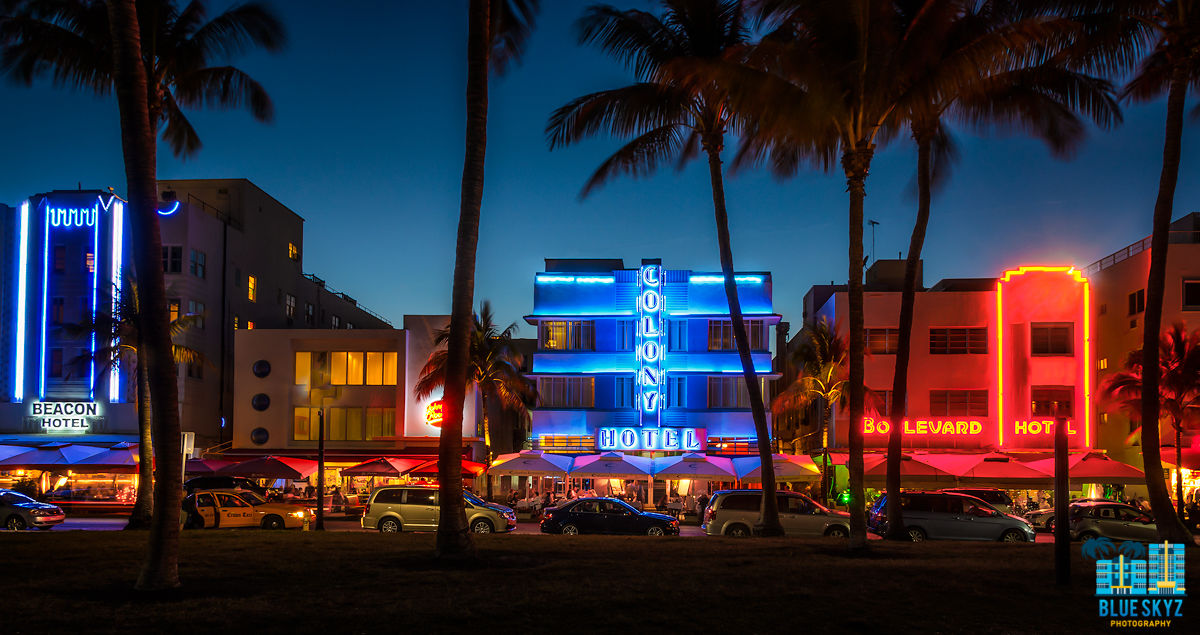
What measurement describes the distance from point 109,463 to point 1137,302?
156ft

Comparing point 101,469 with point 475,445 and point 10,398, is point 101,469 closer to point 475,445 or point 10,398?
point 10,398

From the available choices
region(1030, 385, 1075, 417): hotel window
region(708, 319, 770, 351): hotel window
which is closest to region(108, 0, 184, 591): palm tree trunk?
region(708, 319, 770, 351): hotel window

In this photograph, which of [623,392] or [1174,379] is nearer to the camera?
[1174,379]

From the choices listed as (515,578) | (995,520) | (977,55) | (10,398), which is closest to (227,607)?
(515,578)

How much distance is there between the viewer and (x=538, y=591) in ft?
42.6

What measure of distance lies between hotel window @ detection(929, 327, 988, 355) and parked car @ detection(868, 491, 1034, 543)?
1854 cm

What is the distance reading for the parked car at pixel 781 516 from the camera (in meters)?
30.8

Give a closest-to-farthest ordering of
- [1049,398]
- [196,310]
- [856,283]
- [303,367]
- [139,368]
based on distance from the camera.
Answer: [856,283], [139,368], [1049,398], [196,310], [303,367]

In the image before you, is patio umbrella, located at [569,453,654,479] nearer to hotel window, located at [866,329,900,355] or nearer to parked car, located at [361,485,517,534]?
parked car, located at [361,485,517,534]

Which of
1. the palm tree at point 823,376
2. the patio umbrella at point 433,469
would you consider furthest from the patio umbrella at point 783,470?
the patio umbrella at point 433,469

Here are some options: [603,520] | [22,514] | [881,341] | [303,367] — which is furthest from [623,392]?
[22,514]

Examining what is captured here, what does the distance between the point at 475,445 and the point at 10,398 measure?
24.0 meters

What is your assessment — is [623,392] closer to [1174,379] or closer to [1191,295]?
[1174,379]

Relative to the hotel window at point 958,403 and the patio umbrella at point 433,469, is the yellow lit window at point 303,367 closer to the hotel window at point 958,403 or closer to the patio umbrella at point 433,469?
the patio umbrella at point 433,469
